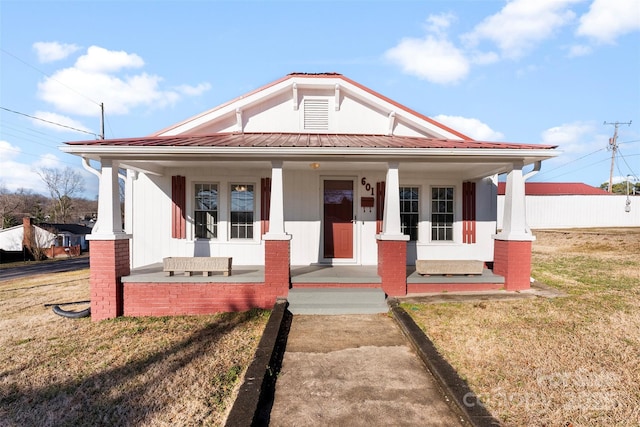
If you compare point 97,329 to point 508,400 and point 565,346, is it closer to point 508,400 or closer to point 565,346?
point 508,400

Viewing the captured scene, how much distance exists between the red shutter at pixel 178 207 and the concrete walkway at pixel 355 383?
4.58 meters

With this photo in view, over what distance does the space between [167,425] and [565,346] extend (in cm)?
475

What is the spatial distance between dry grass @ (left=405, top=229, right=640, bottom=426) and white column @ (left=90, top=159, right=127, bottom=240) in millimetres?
5571

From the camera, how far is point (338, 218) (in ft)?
28.5

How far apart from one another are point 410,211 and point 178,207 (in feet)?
19.3

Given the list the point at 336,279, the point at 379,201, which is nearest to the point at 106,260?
the point at 336,279

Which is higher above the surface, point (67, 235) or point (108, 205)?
point (108, 205)

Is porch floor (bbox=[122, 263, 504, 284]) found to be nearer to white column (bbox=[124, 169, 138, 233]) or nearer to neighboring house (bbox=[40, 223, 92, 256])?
white column (bbox=[124, 169, 138, 233])

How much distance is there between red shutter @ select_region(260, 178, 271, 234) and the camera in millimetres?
8461

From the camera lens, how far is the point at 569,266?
11.0 metres

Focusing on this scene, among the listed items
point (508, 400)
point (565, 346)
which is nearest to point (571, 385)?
point (508, 400)

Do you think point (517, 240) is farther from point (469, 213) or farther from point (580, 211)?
point (580, 211)

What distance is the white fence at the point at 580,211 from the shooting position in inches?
990

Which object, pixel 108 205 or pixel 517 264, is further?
pixel 517 264
